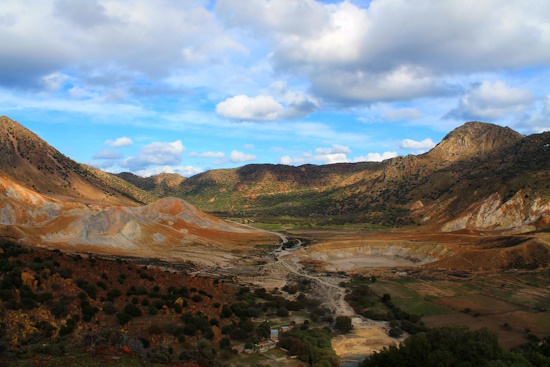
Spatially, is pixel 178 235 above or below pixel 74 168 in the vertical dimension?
below

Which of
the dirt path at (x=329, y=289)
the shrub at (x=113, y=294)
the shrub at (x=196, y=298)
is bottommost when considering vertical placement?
the dirt path at (x=329, y=289)

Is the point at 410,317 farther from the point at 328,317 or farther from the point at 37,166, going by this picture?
the point at 37,166

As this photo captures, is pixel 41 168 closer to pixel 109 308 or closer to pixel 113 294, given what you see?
pixel 113 294

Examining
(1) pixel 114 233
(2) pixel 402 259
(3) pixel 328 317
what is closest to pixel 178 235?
(1) pixel 114 233

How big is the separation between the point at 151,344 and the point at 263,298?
18.2 metres

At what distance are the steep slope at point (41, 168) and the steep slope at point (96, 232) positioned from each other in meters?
31.8

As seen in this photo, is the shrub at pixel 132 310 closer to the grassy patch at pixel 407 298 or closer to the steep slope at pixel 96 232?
the grassy patch at pixel 407 298

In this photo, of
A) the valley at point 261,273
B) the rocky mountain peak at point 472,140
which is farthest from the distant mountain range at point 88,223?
the rocky mountain peak at point 472,140

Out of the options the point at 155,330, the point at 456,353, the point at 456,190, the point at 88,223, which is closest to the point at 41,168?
the point at 88,223

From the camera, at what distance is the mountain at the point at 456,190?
79.7 meters

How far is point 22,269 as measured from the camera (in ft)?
85.5

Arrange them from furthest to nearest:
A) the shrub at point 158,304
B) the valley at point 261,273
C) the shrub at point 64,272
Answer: the shrub at point 64,272, the shrub at point 158,304, the valley at point 261,273

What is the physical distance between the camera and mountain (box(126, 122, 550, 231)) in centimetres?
7969

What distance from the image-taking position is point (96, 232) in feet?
220
